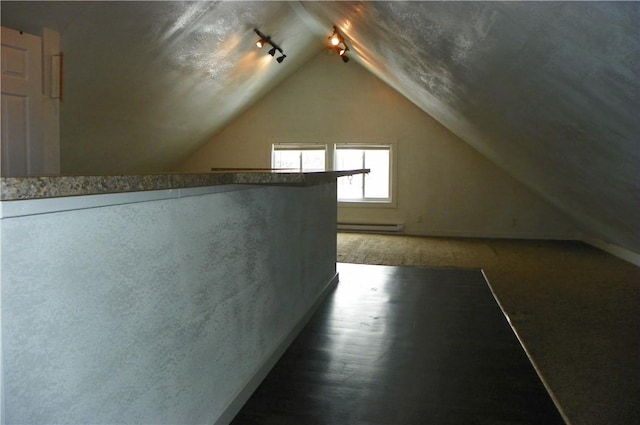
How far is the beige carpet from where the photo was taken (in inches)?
95.3

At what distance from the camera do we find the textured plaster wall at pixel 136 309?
103cm

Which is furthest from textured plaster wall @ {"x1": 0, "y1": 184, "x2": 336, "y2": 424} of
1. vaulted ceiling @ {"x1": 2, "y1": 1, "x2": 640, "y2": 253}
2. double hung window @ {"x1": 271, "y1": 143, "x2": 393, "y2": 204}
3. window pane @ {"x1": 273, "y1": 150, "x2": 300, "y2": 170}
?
window pane @ {"x1": 273, "y1": 150, "x2": 300, "y2": 170}

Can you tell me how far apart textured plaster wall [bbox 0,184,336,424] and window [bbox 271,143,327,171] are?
6187 millimetres

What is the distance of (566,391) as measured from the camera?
7.97ft

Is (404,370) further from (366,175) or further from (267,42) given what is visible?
(366,175)

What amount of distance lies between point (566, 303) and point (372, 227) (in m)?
4.70

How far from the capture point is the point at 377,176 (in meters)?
8.63

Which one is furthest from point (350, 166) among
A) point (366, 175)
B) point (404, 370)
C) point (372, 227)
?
point (404, 370)

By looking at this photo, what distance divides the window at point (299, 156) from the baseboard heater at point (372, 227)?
3.94 ft

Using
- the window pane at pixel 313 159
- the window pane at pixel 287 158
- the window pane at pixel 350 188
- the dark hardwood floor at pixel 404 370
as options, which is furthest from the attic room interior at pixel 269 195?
the window pane at pixel 287 158

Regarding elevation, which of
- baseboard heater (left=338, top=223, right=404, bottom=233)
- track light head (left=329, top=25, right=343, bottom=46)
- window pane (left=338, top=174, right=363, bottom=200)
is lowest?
baseboard heater (left=338, top=223, right=404, bottom=233)

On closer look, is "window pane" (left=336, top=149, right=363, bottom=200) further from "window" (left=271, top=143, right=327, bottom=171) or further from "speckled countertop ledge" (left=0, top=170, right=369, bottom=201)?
"speckled countertop ledge" (left=0, top=170, right=369, bottom=201)

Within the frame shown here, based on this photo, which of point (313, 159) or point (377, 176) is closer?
point (377, 176)

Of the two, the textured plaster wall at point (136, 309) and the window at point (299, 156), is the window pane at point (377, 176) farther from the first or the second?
the textured plaster wall at point (136, 309)
